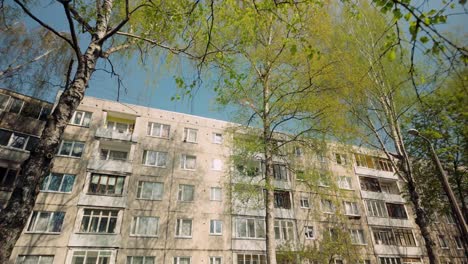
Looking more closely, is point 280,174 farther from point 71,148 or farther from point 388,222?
point 71,148

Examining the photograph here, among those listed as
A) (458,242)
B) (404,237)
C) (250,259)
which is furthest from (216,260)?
(458,242)

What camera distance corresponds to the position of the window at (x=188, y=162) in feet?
78.6

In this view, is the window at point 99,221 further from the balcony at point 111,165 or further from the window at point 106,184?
the balcony at point 111,165

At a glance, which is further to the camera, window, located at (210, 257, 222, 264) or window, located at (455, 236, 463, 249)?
window, located at (455, 236, 463, 249)

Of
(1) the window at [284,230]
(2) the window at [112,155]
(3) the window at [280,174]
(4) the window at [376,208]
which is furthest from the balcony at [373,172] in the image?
(2) the window at [112,155]

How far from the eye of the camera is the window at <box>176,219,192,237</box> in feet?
68.1

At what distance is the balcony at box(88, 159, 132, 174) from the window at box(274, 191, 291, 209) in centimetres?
1414

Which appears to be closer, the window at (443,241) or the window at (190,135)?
the window at (190,135)

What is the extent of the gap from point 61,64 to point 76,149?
8.36 meters

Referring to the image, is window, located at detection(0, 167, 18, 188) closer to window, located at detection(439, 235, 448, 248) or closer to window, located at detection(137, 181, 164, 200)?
window, located at detection(137, 181, 164, 200)

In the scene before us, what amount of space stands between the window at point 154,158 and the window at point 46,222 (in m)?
7.34

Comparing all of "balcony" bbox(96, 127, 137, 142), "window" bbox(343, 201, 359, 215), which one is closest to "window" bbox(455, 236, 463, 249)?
"window" bbox(343, 201, 359, 215)

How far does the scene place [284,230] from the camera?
23828 mm

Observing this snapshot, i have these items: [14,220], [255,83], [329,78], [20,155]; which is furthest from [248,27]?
[20,155]
